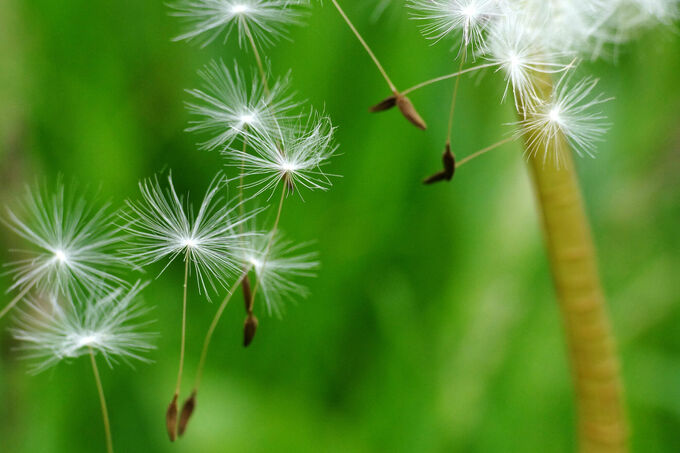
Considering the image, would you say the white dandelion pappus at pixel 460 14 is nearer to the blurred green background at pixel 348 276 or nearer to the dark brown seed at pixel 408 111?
the dark brown seed at pixel 408 111

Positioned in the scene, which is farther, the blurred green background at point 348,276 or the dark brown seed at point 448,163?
the blurred green background at point 348,276

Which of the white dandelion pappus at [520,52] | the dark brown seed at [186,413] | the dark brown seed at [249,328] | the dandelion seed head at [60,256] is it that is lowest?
the dark brown seed at [186,413]

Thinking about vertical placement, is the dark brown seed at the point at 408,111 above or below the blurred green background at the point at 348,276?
below

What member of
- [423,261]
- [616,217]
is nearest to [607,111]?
[616,217]

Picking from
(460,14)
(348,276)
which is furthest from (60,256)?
(348,276)

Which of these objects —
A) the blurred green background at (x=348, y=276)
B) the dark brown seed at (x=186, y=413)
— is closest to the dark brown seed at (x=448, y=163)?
the dark brown seed at (x=186, y=413)

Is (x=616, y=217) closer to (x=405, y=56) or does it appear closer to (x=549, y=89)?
(x=405, y=56)

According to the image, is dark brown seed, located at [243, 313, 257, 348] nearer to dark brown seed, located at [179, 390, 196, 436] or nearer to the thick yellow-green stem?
dark brown seed, located at [179, 390, 196, 436]

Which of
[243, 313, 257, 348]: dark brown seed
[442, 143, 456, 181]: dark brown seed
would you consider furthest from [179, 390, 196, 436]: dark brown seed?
[442, 143, 456, 181]: dark brown seed
